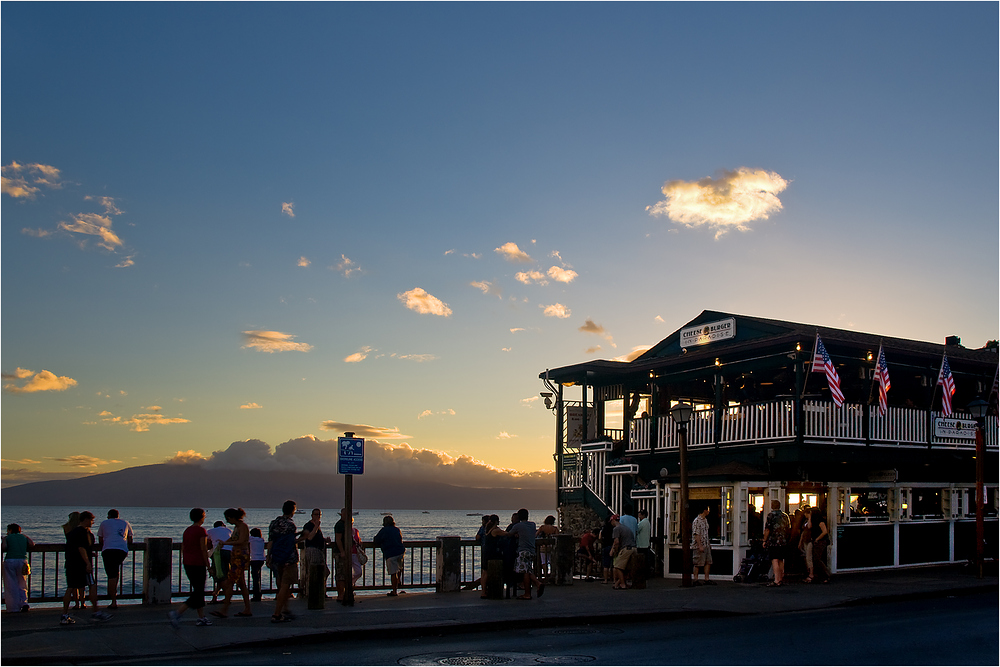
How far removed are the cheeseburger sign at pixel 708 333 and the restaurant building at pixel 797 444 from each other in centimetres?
4

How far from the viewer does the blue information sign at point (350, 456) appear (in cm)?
1575

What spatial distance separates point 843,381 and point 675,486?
650cm

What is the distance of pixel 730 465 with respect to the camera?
22609 millimetres

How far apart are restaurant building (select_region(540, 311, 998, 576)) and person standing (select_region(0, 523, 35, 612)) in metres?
13.2

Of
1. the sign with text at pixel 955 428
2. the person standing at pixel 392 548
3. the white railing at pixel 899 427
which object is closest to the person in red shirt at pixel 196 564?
the person standing at pixel 392 548

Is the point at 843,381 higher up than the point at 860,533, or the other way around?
the point at 843,381

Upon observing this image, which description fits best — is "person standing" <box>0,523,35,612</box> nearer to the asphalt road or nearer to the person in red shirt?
the person in red shirt

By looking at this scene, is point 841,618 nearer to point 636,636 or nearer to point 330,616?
point 636,636

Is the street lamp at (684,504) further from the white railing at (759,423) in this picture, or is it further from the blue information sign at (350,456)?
the blue information sign at (350,456)

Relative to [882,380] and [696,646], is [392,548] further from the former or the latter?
[882,380]

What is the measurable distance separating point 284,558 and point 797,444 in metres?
12.8

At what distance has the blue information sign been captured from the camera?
15.8 meters

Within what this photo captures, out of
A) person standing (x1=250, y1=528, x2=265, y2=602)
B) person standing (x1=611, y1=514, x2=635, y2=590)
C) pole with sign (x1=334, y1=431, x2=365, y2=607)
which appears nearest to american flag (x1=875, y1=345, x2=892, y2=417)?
person standing (x1=611, y1=514, x2=635, y2=590)

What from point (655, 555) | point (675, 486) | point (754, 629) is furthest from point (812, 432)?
point (754, 629)
